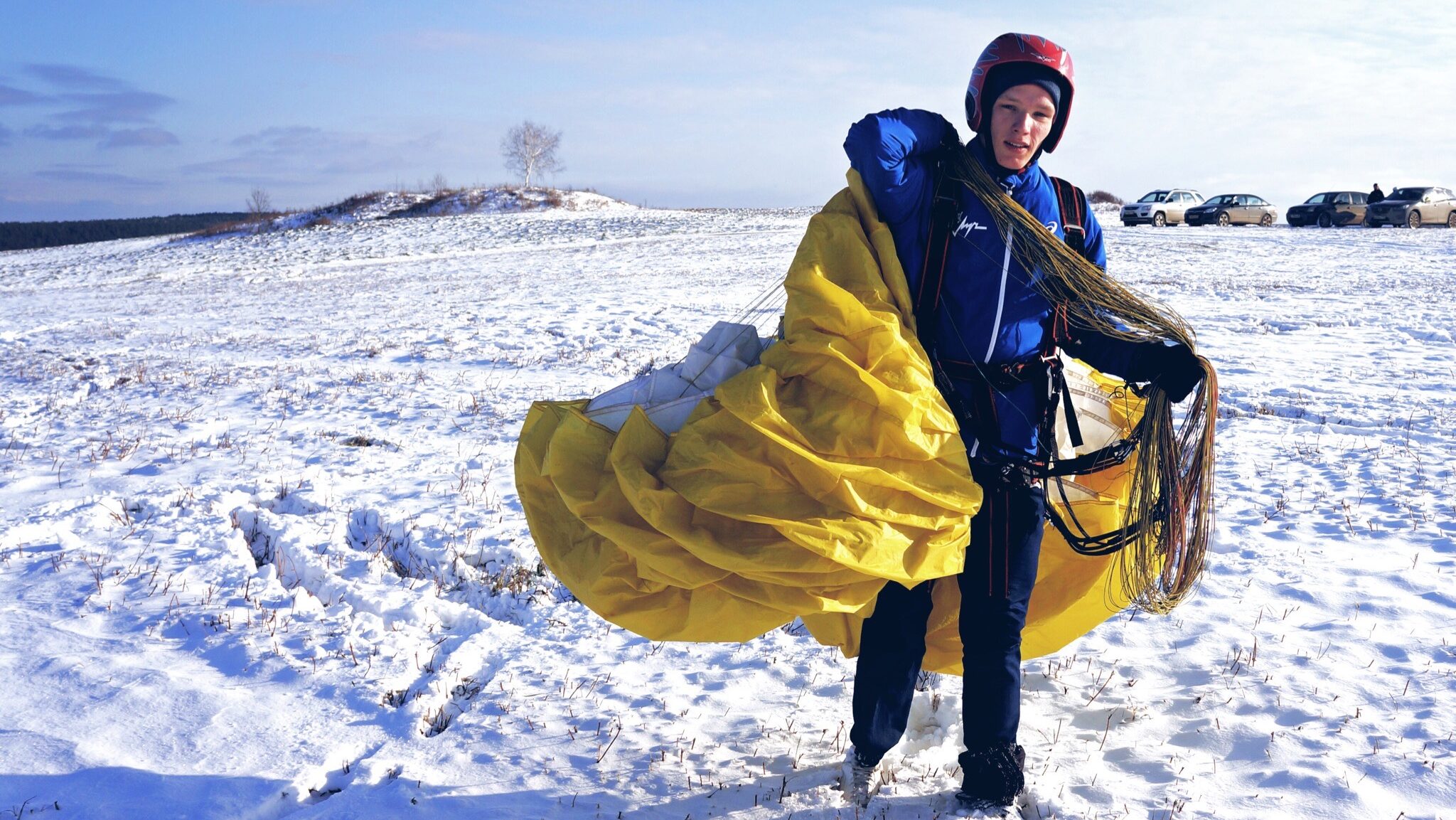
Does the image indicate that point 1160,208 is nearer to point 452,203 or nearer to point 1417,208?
point 1417,208

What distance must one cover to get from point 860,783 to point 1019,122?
6.64ft

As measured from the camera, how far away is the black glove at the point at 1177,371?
2.49 meters

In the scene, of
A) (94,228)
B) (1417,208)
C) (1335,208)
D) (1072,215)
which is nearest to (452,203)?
(1335,208)

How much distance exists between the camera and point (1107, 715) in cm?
322

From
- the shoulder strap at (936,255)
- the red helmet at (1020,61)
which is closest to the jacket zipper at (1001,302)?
the shoulder strap at (936,255)

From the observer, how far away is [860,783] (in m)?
2.73

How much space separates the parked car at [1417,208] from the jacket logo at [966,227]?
1277 inches

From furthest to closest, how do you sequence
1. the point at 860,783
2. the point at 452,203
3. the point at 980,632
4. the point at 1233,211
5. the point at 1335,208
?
the point at 452,203
the point at 1233,211
the point at 1335,208
the point at 860,783
the point at 980,632

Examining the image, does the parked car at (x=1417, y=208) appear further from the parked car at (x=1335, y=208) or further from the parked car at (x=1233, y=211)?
the parked car at (x=1233, y=211)

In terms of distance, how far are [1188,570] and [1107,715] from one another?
0.76 m

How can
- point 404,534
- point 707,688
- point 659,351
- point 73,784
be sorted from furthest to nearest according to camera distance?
point 659,351 < point 404,534 < point 707,688 < point 73,784

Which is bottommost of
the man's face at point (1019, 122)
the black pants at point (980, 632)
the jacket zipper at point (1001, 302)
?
the black pants at point (980, 632)

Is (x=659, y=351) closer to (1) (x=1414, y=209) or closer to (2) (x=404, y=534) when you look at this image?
(2) (x=404, y=534)

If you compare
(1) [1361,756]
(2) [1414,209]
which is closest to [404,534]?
(1) [1361,756]
